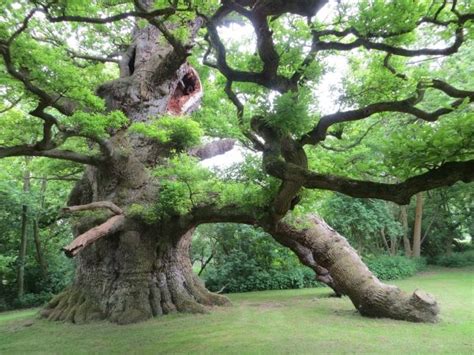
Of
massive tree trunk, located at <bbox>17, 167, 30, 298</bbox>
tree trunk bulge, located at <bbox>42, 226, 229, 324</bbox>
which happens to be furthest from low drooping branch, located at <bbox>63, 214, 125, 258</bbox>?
massive tree trunk, located at <bbox>17, 167, 30, 298</bbox>

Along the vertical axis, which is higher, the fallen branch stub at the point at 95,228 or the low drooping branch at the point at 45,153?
the low drooping branch at the point at 45,153

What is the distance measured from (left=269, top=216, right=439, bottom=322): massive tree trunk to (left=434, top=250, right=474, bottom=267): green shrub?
44.4 feet

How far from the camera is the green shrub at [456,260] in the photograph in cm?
1939

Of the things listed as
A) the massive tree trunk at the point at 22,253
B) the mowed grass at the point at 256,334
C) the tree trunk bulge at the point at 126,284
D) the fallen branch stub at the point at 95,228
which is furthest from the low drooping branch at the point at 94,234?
the massive tree trunk at the point at 22,253

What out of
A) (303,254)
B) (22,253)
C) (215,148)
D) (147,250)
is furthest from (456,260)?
(22,253)

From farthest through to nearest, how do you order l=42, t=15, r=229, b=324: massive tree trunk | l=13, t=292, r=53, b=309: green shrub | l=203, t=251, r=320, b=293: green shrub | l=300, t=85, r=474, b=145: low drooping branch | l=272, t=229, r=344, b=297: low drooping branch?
1. l=203, t=251, r=320, b=293: green shrub
2. l=13, t=292, r=53, b=309: green shrub
3. l=272, t=229, r=344, b=297: low drooping branch
4. l=42, t=15, r=229, b=324: massive tree trunk
5. l=300, t=85, r=474, b=145: low drooping branch

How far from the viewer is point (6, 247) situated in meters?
13.6

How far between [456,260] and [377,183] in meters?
17.9

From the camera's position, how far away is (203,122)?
404 inches

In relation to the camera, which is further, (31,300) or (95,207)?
(31,300)

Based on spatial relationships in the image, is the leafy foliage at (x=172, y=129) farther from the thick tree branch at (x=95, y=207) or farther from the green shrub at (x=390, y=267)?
the green shrub at (x=390, y=267)

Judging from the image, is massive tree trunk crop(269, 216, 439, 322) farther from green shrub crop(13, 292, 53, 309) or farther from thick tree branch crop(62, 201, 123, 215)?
green shrub crop(13, 292, 53, 309)

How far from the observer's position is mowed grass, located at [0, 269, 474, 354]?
5.49m

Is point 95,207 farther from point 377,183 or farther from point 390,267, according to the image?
point 390,267
